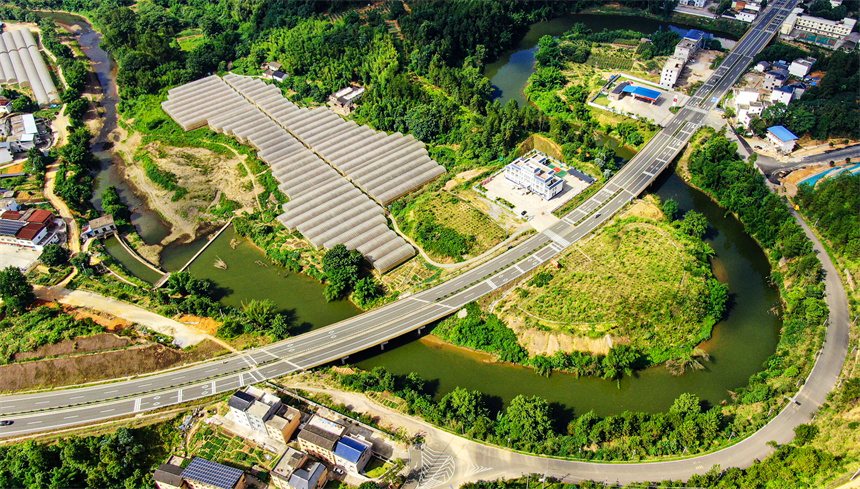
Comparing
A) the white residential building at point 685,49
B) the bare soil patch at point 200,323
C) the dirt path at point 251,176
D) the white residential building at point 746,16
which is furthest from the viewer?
the white residential building at point 746,16

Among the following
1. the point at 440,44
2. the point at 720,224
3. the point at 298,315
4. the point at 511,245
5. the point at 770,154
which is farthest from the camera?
the point at 440,44

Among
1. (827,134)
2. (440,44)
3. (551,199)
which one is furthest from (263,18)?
(827,134)

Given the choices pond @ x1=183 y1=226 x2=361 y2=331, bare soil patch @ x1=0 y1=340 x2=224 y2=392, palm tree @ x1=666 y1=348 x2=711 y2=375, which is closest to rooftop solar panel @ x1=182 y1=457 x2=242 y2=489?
bare soil patch @ x1=0 y1=340 x2=224 y2=392

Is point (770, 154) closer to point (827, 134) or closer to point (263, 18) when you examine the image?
point (827, 134)

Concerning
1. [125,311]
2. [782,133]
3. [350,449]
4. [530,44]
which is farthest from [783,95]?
[125,311]

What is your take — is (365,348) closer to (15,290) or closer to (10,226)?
(15,290)

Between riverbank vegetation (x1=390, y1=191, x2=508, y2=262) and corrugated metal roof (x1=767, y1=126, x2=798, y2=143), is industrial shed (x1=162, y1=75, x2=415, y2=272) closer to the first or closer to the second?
riverbank vegetation (x1=390, y1=191, x2=508, y2=262)

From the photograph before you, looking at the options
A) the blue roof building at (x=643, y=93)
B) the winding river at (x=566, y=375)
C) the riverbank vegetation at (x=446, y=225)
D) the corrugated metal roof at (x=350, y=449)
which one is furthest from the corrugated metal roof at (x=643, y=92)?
the corrugated metal roof at (x=350, y=449)

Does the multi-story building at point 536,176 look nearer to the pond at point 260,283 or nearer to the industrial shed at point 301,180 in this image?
the industrial shed at point 301,180
